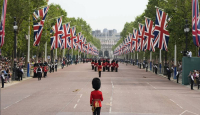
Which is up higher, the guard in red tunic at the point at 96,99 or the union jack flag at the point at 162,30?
the union jack flag at the point at 162,30

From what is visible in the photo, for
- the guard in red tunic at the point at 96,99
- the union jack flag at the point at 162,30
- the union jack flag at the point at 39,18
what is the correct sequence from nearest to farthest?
1. the guard in red tunic at the point at 96,99
2. the union jack flag at the point at 162,30
3. the union jack flag at the point at 39,18

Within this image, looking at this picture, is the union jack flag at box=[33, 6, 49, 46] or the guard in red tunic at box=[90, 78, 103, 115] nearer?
the guard in red tunic at box=[90, 78, 103, 115]

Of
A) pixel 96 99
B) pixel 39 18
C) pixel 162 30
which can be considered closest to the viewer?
pixel 96 99

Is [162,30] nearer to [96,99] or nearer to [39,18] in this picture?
[39,18]

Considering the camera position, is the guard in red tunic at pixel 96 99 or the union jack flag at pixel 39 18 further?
the union jack flag at pixel 39 18

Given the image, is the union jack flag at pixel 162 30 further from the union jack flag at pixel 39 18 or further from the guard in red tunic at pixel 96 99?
the guard in red tunic at pixel 96 99

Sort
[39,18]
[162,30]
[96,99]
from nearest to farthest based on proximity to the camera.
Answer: [96,99] → [162,30] → [39,18]

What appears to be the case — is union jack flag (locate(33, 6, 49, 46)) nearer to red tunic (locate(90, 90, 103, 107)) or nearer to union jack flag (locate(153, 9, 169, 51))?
union jack flag (locate(153, 9, 169, 51))

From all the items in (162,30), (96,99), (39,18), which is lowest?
(96,99)

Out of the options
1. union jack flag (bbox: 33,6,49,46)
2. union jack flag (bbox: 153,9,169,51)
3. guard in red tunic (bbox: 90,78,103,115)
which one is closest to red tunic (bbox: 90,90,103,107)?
guard in red tunic (bbox: 90,78,103,115)

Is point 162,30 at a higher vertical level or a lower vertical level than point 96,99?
higher

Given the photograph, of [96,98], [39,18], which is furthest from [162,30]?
[96,98]

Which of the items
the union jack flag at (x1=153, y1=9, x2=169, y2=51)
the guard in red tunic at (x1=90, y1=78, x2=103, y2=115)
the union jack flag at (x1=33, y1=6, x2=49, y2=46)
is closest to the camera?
the guard in red tunic at (x1=90, y1=78, x2=103, y2=115)

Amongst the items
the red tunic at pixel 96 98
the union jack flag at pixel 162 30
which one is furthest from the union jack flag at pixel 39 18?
the red tunic at pixel 96 98
